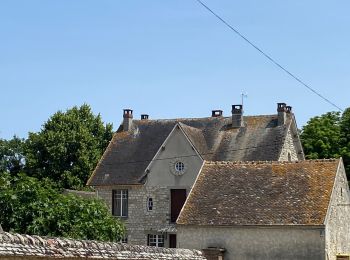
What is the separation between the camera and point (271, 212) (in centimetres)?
3269

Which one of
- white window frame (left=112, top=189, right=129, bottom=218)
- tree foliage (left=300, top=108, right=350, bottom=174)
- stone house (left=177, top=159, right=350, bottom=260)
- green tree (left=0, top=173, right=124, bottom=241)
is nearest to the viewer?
green tree (left=0, top=173, right=124, bottom=241)

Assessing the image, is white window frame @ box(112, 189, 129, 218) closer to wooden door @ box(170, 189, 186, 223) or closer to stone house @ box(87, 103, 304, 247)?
stone house @ box(87, 103, 304, 247)

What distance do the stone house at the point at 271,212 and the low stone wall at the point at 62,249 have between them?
12.7 meters

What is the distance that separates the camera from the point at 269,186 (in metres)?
34.3

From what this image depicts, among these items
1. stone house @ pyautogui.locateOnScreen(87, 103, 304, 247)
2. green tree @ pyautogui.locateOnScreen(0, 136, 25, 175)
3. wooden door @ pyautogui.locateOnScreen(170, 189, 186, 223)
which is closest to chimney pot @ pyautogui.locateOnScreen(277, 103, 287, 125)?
stone house @ pyautogui.locateOnScreen(87, 103, 304, 247)

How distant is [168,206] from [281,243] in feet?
45.9

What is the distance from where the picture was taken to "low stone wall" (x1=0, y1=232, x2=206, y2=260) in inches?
544

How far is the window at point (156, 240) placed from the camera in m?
44.9

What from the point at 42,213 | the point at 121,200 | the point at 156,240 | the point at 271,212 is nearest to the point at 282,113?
the point at 156,240

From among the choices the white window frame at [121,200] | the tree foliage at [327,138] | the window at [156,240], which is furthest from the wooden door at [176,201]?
the tree foliage at [327,138]

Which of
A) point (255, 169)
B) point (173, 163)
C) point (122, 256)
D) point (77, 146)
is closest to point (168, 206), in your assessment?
point (173, 163)

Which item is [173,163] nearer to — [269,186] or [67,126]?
[269,186]

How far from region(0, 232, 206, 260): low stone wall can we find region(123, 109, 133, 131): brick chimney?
29.2 meters

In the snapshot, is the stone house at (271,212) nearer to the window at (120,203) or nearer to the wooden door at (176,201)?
the wooden door at (176,201)
